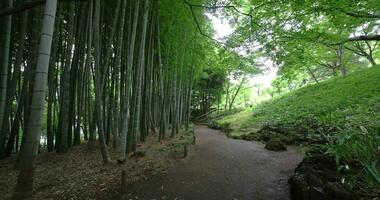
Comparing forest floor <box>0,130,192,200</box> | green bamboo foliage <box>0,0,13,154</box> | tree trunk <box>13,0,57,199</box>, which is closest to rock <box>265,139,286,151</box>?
forest floor <box>0,130,192,200</box>

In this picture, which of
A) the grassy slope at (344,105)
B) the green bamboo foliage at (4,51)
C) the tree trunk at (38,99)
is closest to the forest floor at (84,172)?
the tree trunk at (38,99)

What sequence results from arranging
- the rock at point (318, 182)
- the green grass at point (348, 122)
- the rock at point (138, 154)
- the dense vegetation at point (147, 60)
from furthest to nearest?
the rock at point (138, 154), the dense vegetation at point (147, 60), the green grass at point (348, 122), the rock at point (318, 182)

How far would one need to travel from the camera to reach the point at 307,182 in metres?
2.43

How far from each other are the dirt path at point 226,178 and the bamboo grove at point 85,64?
46.5 inches

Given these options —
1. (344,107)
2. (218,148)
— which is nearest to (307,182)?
(218,148)

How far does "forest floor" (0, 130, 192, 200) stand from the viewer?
3.03 meters

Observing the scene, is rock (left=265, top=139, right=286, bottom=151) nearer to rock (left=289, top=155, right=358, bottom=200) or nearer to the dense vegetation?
the dense vegetation

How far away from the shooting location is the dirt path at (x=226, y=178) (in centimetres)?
293

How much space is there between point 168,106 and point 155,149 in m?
2.55

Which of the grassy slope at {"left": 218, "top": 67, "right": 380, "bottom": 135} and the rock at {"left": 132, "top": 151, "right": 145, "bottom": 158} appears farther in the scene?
the grassy slope at {"left": 218, "top": 67, "right": 380, "bottom": 135}

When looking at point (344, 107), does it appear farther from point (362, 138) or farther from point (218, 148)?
point (362, 138)

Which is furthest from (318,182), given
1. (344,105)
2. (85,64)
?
(85,64)

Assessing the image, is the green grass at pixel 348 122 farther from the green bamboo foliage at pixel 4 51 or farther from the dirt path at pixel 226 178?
the green bamboo foliage at pixel 4 51

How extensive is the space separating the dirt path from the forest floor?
1.06ft
